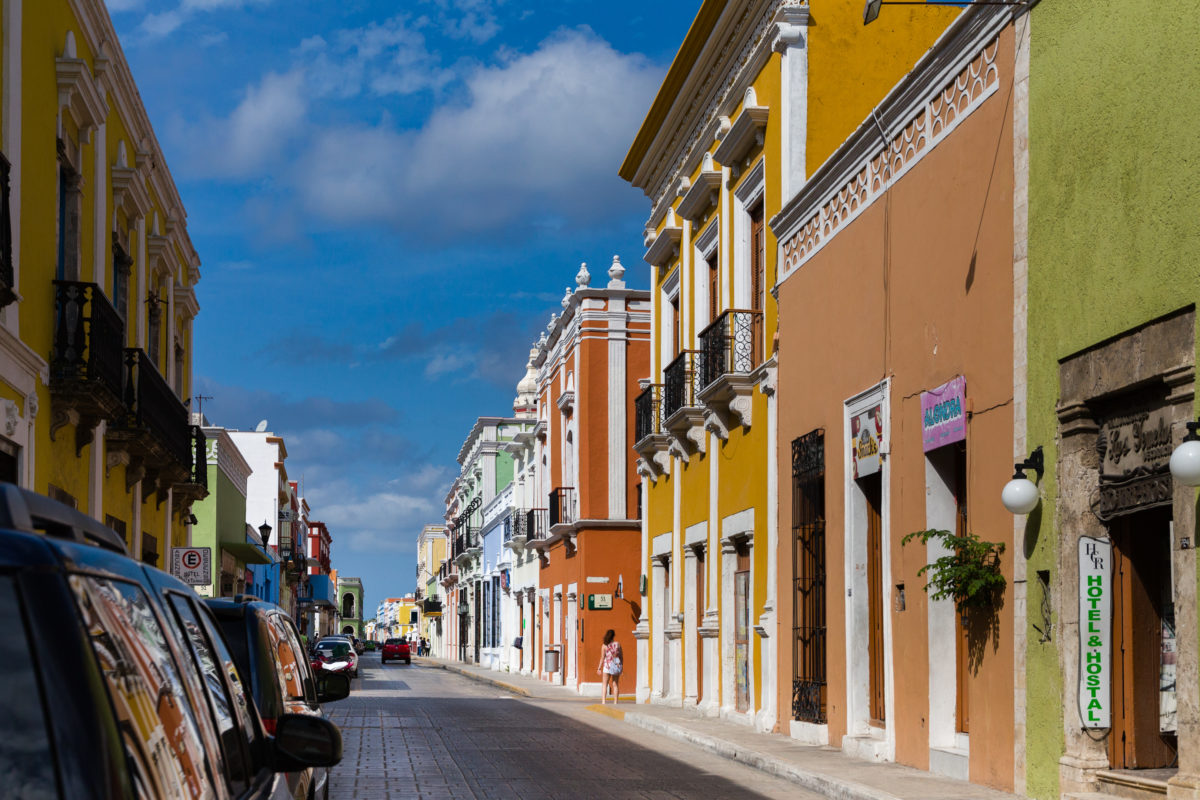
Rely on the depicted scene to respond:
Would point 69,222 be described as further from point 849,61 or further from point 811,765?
point 849,61

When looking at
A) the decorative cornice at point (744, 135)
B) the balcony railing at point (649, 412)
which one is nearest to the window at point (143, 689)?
the decorative cornice at point (744, 135)

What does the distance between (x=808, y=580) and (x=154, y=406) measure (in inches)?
362

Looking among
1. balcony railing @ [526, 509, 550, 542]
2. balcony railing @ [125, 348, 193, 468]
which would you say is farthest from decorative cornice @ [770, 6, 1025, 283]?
balcony railing @ [526, 509, 550, 542]

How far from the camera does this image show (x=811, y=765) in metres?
15.3

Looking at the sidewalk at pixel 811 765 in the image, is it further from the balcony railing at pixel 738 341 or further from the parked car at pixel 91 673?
the parked car at pixel 91 673

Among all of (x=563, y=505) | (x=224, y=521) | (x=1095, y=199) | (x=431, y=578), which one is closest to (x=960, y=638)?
(x=1095, y=199)

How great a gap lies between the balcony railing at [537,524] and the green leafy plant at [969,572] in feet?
104

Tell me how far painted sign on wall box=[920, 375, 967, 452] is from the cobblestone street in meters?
3.49

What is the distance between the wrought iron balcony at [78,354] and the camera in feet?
53.0

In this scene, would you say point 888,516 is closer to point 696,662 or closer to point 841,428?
point 841,428

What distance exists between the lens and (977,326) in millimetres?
13453

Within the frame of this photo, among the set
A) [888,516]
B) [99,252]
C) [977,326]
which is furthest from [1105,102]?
[99,252]

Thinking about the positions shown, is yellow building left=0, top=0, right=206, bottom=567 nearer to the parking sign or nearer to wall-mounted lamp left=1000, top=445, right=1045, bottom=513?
the parking sign

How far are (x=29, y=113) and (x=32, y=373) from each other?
8.42 ft
